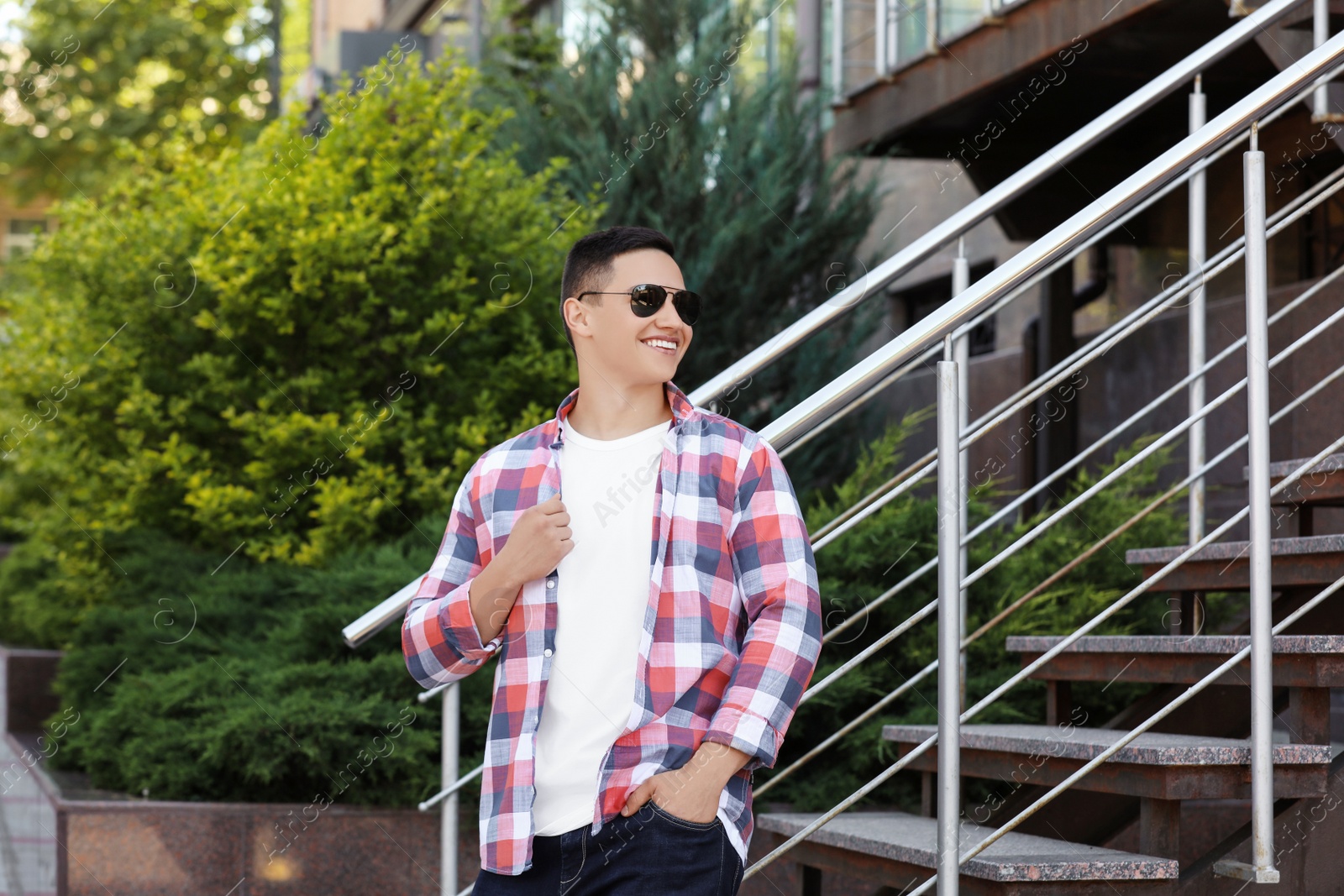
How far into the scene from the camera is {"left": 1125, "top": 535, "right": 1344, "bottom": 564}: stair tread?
348 centimetres

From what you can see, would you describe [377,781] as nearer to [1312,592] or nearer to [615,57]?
[1312,592]

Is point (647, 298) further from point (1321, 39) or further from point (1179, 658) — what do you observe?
point (1321, 39)

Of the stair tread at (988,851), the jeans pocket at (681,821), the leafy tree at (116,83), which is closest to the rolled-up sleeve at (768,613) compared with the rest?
the jeans pocket at (681,821)

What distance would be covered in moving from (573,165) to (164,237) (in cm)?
272

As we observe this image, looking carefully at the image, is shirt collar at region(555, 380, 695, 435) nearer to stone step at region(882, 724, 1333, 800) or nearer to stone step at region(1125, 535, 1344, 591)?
stone step at region(882, 724, 1333, 800)

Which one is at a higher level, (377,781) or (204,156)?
(204,156)

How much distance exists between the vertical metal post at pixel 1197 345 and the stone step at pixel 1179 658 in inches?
14.9

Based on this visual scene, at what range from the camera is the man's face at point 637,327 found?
7.77 ft

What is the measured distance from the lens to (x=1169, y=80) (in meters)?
3.70

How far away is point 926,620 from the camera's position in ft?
17.4

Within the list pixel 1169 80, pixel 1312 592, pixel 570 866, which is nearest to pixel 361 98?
pixel 1169 80

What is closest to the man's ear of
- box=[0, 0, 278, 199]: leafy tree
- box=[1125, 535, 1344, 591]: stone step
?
box=[1125, 535, 1344, 591]: stone step

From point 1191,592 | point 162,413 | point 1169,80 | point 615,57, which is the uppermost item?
point 615,57

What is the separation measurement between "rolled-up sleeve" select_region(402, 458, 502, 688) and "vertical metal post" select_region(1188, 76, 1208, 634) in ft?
7.29
